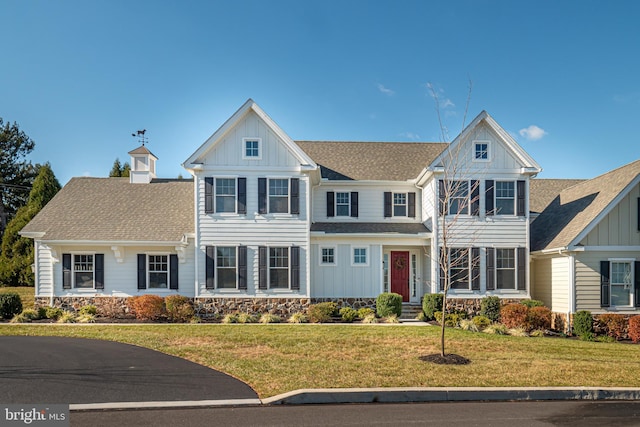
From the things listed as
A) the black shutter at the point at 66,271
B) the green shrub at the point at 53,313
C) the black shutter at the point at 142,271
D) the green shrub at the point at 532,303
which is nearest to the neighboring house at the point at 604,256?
the green shrub at the point at 532,303

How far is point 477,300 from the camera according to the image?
20.0 metres

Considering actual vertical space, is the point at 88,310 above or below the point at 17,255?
below

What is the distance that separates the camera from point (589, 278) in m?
18.0

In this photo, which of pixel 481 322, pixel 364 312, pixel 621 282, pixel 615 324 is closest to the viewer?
pixel 615 324

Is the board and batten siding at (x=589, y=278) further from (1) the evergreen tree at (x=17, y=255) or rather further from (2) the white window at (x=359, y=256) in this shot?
(1) the evergreen tree at (x=17, y=255)

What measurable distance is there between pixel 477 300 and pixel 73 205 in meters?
18.6

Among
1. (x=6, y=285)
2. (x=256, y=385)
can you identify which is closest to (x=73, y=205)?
(x=6, y=285)

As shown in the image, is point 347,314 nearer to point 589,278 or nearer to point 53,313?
point 589,278

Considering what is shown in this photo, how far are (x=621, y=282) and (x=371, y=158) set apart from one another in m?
11.8

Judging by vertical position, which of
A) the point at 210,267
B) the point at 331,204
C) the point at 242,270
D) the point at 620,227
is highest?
the point at 331,204

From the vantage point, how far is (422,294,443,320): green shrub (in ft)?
63.1

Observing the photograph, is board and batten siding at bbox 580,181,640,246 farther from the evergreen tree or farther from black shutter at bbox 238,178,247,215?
the evergreen tree

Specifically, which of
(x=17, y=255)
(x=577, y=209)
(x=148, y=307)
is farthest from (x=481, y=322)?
(x=17, y=255)

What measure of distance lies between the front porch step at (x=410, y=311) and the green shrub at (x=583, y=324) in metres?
5.92
